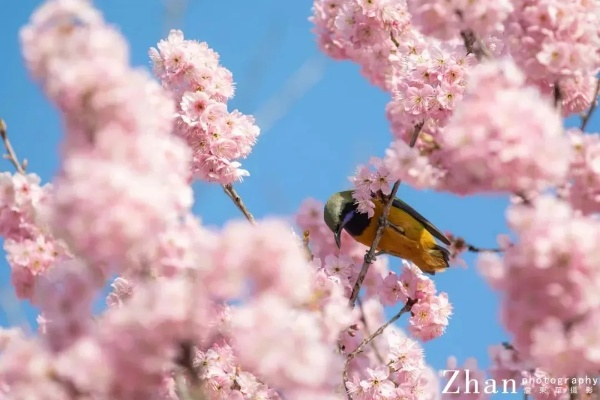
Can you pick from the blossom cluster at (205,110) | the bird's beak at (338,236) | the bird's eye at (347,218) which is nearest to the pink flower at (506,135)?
the blossom cluster at (205,110)

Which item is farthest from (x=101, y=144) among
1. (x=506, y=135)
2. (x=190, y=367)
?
(x=506, y=135)

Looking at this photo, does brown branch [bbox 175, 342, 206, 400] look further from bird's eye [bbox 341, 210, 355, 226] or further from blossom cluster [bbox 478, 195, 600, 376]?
bird's eye [bbox 341, 210, 355, 226]

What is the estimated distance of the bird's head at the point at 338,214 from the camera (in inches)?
227

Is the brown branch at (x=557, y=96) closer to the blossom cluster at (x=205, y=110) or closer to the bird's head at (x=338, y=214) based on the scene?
the blossom cluster at (x=205, y=110)

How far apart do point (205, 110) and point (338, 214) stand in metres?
2.20

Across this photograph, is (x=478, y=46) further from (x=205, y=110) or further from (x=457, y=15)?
(x=205, y=110)

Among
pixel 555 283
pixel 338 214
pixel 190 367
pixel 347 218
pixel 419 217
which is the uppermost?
pixel 419 217

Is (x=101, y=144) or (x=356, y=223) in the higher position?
(x=356, y=223)

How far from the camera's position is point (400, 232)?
20.3 feet

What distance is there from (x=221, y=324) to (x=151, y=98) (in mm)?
943

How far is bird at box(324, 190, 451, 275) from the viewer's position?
5.95 m

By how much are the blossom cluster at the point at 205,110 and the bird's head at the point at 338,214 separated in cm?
166

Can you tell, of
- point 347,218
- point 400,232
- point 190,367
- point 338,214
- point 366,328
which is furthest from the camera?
point 400,232

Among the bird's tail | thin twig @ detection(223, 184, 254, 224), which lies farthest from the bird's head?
thin twig @ detection(223, 184, 254, 224)
